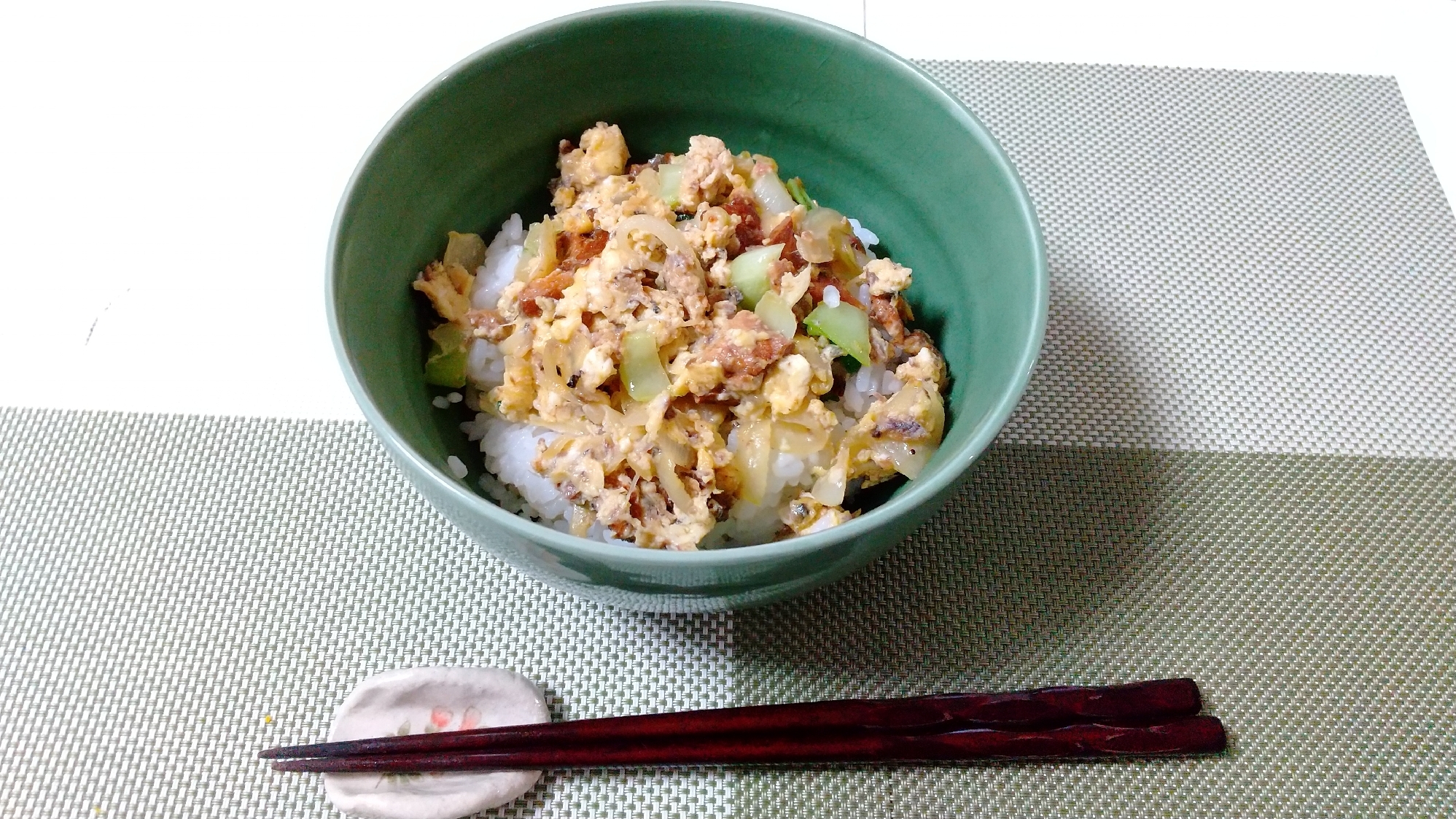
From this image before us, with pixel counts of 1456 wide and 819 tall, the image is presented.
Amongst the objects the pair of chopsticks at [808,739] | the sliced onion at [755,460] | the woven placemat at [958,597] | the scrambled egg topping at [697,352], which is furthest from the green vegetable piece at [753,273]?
the pair of chopsticks at [808,739]

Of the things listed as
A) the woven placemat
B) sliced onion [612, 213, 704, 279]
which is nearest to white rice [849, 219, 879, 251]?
sliced onion [612, 213, 704, 279]

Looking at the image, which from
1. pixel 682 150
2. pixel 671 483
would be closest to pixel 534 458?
pixel 671 483

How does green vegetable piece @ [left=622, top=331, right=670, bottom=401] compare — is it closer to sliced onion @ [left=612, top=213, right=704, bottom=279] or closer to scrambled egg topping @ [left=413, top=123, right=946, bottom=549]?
scrambled egg topping @ [left=413, top=123, right=946, bottom=549]

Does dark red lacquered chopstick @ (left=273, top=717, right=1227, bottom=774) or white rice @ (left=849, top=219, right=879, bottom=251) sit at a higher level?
white rice @ (left=849, top=219, right=879, bottom=251)

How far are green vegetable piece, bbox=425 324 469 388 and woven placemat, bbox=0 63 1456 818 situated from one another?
0.28m

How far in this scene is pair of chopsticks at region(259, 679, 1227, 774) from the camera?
139cm

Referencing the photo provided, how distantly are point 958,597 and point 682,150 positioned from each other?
99 centimetres

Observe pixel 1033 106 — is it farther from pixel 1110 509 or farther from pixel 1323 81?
pixel 1110 509

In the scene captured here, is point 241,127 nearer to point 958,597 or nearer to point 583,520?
A: point 583,520

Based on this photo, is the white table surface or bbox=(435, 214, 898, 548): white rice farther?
the white table surface

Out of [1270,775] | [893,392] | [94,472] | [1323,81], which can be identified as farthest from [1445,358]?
[94,472]

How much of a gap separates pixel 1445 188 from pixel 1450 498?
0.88 meters

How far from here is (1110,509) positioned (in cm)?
170

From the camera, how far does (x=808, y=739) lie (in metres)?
1.43
